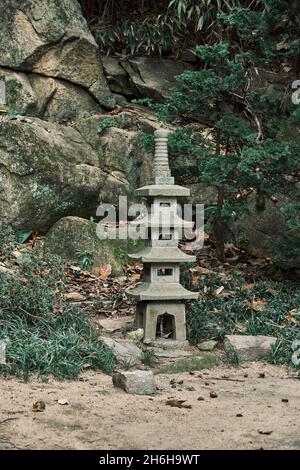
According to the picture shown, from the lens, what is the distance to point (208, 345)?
6.06 metres

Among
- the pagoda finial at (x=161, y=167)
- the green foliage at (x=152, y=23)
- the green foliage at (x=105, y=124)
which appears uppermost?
the green foliage at (x=152, y=23)

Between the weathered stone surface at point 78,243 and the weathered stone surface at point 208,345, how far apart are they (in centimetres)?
208

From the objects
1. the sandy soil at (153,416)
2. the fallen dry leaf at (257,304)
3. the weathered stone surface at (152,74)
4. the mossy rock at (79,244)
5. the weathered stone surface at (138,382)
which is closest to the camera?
the sandy soil at (153,416)

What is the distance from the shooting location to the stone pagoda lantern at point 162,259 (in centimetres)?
606

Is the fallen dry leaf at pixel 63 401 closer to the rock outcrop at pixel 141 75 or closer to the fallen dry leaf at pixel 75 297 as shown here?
the fallen dry leaf at pixel 75 297

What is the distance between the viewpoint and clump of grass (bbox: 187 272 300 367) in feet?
20.4

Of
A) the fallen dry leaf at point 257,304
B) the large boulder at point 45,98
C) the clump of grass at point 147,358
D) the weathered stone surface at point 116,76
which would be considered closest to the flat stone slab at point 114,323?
the clump of grass at point 147,358

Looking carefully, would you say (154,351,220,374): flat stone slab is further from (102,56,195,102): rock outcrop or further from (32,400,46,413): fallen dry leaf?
(102,56,195,102): rock outcrop

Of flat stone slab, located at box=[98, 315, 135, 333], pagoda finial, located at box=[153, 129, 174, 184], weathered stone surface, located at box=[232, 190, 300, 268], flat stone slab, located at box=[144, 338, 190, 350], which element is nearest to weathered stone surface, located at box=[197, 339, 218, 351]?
flat stone slab, located at box=[144, 338, 190, 350]

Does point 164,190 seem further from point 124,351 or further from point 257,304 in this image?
point 257,304

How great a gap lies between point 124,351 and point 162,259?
919 millimetres

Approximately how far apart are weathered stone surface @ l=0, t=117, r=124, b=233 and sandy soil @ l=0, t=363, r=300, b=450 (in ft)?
12.1

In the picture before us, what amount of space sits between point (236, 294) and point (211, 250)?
1.73 metres

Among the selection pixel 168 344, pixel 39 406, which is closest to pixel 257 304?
pixel 168 344
